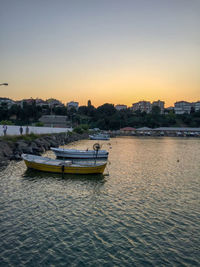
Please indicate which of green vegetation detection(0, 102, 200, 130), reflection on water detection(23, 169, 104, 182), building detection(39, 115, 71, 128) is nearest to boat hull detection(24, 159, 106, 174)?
reflection on water detection(23, 169, 104, 182)

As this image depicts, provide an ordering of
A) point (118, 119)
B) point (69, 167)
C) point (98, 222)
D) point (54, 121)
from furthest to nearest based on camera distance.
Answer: point (118, 119), point (54, 121), point (69, 167), point (98, 222)

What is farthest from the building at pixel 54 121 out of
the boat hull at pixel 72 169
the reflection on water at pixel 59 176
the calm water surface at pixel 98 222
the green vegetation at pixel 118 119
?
the calm water surface at pixel 98 222

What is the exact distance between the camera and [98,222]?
1243 cm

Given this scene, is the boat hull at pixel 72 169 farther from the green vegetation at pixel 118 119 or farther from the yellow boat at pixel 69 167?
the green vegetation at pixel 118 119

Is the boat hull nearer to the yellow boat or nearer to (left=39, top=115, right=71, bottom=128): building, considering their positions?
the yellow boat

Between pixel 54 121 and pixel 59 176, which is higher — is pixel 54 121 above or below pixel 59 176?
above

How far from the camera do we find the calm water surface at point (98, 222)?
920 cm

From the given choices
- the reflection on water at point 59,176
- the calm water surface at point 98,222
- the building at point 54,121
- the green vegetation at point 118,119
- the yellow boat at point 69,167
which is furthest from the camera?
the green vegetation at point 118,119

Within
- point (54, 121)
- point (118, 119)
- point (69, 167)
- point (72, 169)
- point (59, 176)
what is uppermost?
point (118, 119)

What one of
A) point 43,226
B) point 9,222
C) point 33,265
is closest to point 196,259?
point 33,265

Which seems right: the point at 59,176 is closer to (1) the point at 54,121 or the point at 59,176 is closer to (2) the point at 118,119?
(1) the point at 54,121

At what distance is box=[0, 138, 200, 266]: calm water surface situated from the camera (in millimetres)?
9203

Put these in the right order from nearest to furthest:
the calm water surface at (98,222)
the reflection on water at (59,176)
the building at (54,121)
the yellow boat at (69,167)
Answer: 1. the calm water surface at (98,222)
2. the reflection on water at (59,176)
3. the yellow boat at (69,167)
4. the building at (54,121)

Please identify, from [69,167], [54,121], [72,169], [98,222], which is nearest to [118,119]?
[54,121]
